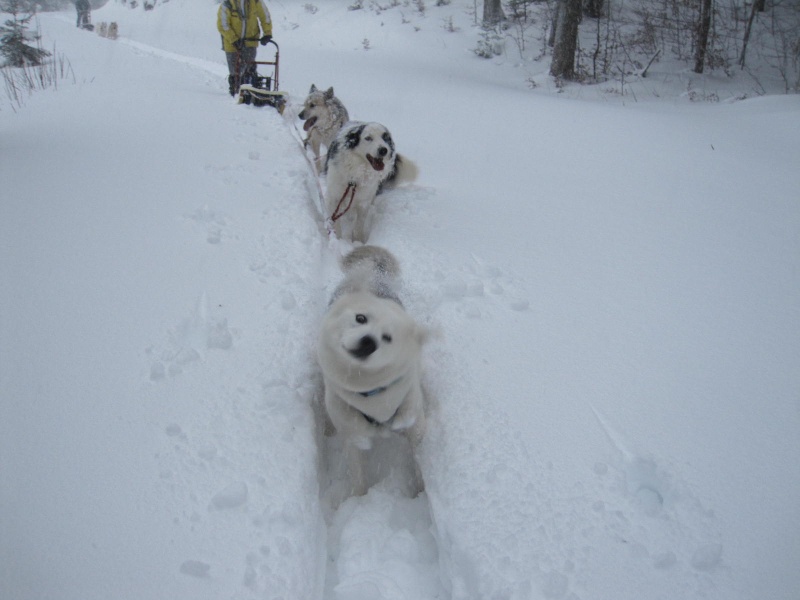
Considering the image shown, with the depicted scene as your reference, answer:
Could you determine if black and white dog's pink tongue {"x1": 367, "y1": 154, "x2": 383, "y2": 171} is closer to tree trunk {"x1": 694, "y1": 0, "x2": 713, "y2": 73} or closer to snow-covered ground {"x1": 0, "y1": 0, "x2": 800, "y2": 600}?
snow-covered ground {"x1": 0, "y1": 0, "x2": 800, "y2": 600}

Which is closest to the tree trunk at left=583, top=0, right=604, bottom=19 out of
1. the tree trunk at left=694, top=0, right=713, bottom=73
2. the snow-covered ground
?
the tree trunk at left=694, top=0, right=713, bottom=73

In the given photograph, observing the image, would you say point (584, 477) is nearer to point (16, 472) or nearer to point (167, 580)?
point (167, 580)

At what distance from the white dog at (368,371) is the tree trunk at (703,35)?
9891mm

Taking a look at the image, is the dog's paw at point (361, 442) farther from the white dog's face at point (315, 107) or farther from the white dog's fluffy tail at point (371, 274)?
the white dog's face at point (315, 107)

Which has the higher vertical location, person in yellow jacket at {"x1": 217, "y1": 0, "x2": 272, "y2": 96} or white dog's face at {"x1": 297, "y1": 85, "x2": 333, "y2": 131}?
person in yellow jacket at {"x1": 217, "y1": 0, "x2": 272, "y2": 96}

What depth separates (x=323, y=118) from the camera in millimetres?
6027

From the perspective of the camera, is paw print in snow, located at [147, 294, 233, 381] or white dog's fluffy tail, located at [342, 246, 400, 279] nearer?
paw print in snow, located at [147, 294, 233, 381]

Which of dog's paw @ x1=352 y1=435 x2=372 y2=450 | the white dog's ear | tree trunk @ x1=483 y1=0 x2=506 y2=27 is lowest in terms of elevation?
dog's paw @ x1=352 y1=435 x2=372 y2=450

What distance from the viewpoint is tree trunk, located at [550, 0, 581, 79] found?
8766 millimetres

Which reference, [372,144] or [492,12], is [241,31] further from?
[492,12]

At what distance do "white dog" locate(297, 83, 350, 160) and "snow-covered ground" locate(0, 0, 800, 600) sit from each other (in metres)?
1.26

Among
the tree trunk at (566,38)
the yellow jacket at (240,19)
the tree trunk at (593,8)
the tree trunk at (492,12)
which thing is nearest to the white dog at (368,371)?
the yellow jacket at (240,19)

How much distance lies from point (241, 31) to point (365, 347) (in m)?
8.73

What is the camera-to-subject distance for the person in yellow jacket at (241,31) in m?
8.28
